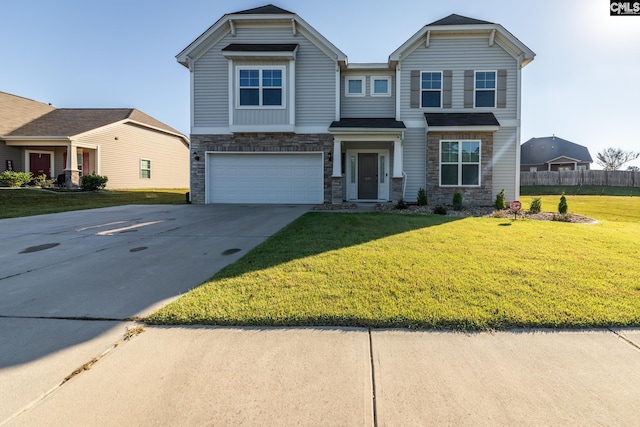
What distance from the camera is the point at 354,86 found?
49.1ft

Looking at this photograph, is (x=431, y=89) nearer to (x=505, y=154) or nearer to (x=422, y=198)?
(x=505, y=154)

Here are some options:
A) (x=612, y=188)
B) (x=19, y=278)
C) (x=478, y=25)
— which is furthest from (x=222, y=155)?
(x=612, y=188)

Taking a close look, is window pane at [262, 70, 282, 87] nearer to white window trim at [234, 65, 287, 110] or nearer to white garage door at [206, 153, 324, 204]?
white window trim at [234, 65, 287, 110]

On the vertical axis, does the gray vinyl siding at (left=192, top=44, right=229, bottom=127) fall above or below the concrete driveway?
above

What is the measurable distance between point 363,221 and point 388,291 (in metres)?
5.35

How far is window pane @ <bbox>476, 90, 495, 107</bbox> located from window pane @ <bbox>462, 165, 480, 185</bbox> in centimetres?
275

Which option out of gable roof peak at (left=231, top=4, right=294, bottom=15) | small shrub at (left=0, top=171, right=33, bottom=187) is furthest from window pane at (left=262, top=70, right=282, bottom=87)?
small shrub at (left=0, top=171, right=33, bottom=187)

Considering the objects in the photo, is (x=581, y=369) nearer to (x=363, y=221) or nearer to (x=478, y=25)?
(x=363, y=221)

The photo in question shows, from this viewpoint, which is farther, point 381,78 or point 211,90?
point 381,78

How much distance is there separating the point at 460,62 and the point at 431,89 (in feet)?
5.21

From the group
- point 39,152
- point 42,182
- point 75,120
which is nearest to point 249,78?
point 42,182

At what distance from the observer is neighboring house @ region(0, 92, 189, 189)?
21.0 metres

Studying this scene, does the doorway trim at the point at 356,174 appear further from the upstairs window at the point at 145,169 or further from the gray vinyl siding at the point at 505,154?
the upstairs window at the point at 145,169

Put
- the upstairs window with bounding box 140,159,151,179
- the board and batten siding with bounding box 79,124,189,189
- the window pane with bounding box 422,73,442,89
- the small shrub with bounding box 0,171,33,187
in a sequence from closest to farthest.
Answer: the window pane with bounding box 422,73,442,89 < the small shrub with bounding box 0,171,33,187 < the board and batten siding with bounding box 79,124,189,189 < the upstairs window with bounding box 140,159,151,179
